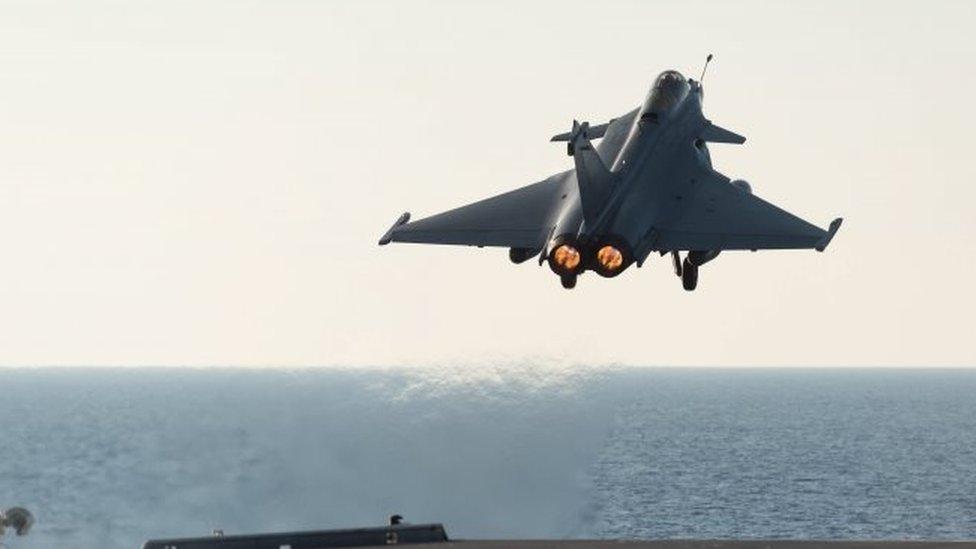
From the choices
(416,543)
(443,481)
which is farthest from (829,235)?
(443,481)

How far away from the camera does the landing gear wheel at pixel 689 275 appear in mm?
39219

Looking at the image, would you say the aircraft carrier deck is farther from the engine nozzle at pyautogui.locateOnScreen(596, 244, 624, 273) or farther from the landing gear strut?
the landing gear strut

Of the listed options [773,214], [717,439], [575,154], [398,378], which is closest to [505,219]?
[575,154]

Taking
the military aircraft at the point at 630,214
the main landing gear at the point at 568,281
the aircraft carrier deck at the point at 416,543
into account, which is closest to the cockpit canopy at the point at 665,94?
the military aircraft at the point at 630,214

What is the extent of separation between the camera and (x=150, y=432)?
147000mm

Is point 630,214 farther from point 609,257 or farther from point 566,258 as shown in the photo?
point 566,258

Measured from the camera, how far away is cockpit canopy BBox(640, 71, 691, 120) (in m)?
41.0

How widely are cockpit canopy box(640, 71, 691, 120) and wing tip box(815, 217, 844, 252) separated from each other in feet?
18.7

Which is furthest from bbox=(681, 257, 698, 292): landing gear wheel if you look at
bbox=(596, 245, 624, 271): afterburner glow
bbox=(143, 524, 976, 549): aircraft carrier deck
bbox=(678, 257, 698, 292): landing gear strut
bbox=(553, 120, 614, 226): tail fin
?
bbox=(143, 524, 976, 549): aircraft carrier deck

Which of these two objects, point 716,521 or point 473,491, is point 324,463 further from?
point 716,521

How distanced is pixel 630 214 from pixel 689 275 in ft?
13.8

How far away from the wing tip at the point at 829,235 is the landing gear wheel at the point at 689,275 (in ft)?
11.0

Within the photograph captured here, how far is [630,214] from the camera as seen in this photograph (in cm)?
3578

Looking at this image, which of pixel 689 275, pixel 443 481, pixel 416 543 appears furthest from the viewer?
pixel 443 481
